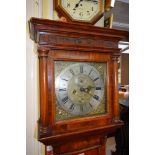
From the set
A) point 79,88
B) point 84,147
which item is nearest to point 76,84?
point 79,88

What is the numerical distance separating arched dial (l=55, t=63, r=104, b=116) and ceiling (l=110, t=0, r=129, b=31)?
1688 mm

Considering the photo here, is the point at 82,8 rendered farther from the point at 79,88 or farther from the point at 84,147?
the point at 84,147

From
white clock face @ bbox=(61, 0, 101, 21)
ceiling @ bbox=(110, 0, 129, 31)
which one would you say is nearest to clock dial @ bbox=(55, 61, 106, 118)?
white clock face @ bbox=(61, 0, 101, 21)

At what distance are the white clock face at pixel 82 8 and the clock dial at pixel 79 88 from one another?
0.94 ft

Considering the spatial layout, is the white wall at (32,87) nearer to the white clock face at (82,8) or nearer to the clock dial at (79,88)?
the white clock face at (82,8)

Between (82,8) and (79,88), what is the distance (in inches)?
19.1

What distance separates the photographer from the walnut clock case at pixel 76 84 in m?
0.88

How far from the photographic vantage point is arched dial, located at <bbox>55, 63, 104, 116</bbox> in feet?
3.06

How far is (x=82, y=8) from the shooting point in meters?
1.05

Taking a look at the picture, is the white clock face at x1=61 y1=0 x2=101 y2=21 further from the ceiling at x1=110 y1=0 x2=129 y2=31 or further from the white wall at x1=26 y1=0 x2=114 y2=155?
the ceiling at x1=110 y1=0 x2=129 y2=31

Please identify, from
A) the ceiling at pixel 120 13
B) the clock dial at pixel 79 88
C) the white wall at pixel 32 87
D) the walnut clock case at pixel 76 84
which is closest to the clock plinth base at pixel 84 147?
the walnut clock case at pixel 76 84
